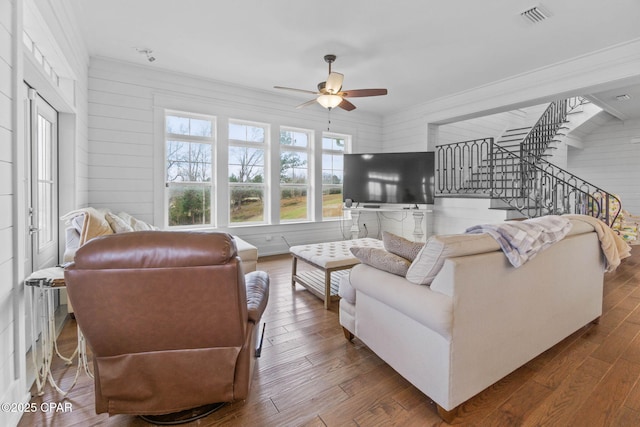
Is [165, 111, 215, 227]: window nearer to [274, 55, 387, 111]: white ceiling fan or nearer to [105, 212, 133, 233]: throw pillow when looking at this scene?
[105, 212, 133, 233]: throw pillow

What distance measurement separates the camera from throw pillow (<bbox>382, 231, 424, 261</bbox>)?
188cm

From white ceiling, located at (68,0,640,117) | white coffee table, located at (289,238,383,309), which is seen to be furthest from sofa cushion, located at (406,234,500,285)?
white ceiling, located at (68,0,640,117)

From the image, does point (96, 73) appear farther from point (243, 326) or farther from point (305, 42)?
point (243, 326)

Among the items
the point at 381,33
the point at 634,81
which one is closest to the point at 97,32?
the point at 381,33

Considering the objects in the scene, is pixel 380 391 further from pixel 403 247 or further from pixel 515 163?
pixel 515 163

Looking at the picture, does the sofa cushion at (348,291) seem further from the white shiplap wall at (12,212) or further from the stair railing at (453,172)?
the stair railing at (453,172)

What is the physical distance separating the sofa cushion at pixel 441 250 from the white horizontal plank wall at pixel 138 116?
384 cm

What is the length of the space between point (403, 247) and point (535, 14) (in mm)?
2824

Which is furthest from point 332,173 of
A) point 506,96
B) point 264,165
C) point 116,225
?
point 116,225

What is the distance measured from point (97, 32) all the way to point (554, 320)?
16.7ft

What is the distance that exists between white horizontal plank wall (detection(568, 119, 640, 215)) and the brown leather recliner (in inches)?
405

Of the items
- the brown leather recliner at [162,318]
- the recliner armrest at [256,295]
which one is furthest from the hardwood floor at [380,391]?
the recliner armrest at [256,295]

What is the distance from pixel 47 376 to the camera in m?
1.83

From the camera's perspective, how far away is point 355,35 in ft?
11.0
